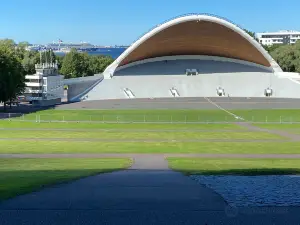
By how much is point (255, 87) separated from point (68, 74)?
3988 centimetres

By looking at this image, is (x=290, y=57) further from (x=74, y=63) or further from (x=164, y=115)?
(x=164, y=115)

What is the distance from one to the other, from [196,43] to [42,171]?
67499 millimetres

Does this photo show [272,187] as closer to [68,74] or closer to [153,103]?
[153,103]

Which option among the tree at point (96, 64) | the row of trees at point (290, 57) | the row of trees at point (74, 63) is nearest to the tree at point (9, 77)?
the row of trees at point (74, 63)

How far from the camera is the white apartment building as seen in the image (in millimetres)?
71250

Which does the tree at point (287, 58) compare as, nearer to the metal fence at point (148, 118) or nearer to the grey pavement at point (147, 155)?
the metal fence at point (148, 118)

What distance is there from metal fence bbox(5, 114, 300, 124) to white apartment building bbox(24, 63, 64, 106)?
638 inches

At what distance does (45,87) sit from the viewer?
7150cm

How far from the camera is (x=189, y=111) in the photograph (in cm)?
6066

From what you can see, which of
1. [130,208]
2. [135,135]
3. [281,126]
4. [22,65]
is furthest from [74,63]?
[130,208]

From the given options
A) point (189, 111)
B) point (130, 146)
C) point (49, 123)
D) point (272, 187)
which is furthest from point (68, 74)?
point (272, 187)

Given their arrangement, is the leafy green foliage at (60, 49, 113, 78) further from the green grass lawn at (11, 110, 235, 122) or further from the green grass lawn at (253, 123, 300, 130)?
the green grass lawn at (253, 123, 300, 130)

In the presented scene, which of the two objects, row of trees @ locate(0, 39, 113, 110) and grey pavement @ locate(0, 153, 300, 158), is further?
row of trees @ locate(0, 39, 113, 110)

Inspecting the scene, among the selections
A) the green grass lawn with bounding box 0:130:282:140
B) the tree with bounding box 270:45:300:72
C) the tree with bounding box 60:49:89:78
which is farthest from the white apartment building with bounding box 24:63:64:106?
the tree with bounding box 270:45:300:72
